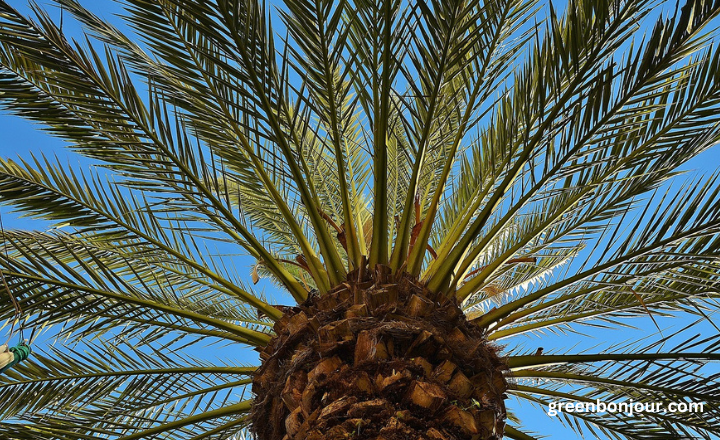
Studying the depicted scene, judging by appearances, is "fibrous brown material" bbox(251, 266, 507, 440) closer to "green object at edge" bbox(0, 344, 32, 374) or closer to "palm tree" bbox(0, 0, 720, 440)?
"palm tree" bbox(0, 0, 720, 440)

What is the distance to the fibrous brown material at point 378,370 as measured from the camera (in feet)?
8.56

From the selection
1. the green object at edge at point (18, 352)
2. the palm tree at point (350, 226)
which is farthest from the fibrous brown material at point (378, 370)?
the green object at edge at point (18, 352)

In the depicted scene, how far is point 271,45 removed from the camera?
3.59 metres

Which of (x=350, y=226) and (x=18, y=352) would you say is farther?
(x=350, y=226)

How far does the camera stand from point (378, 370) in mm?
2756

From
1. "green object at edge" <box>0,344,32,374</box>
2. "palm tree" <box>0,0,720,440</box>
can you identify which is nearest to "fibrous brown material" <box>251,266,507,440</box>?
"palm tree" <box>0,0,720,440</box>

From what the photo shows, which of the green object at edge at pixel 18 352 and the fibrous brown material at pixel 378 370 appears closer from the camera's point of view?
the green object at edge at pixel 18 352

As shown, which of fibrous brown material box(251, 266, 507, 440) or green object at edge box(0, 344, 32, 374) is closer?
green object at edge box(0, 344, 32, 374)

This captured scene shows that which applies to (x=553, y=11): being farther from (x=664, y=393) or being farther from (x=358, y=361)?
(x=664, y=393)

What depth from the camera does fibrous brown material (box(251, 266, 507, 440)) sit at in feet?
8.56

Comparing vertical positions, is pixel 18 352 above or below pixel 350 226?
below

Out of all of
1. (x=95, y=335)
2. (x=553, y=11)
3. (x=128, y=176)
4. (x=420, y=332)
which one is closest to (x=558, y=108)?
(x=553, y=11)

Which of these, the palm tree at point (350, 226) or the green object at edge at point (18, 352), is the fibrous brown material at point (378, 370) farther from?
the green object at edge at point (18, 352)

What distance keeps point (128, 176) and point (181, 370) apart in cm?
145
